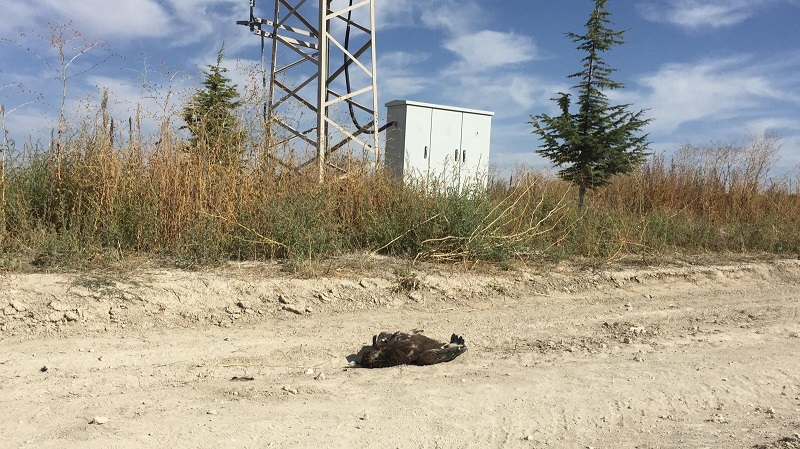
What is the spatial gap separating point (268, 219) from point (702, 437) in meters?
4.98

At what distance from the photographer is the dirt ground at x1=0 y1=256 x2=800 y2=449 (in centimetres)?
346

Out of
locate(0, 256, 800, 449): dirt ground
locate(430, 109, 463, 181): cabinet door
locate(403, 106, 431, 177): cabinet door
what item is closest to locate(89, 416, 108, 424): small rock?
locate(0, 256, 800, 449): dirt ground

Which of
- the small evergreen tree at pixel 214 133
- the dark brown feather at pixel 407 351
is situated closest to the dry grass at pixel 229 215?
the small evergreen tree at pixel 214 133

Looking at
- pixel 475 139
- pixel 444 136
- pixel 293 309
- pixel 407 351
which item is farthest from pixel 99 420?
pixel 475 139

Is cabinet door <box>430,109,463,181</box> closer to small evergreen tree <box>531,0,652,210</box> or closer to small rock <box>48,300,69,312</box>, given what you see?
small evergreen tree <box>531,0,652,210</box>

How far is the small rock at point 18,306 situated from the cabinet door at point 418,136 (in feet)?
23.8

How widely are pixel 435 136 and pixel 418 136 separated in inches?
15.5

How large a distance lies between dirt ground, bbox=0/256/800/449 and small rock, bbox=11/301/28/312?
0.7 inches

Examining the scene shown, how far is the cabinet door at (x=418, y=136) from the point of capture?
1126 cm

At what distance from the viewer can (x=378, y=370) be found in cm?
463

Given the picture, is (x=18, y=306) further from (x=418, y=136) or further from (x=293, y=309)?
(x=418, y=136)

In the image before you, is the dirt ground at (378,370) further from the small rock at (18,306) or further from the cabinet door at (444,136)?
the cabinet door at (444,136)

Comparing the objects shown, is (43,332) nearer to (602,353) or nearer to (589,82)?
(602,353)

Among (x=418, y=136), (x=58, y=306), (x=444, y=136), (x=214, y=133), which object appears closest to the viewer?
(x=58, y=306)
